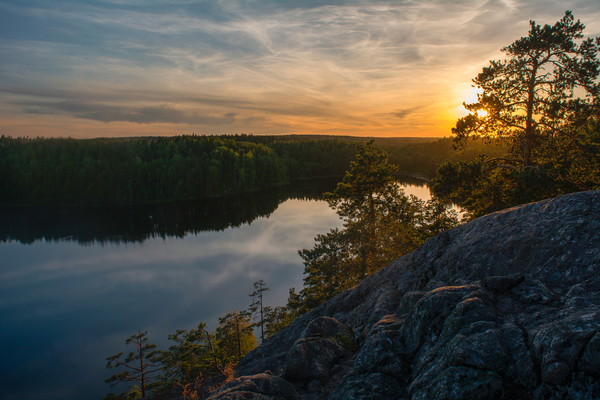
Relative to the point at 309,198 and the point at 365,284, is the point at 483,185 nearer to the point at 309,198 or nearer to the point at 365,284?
the point at 365,284

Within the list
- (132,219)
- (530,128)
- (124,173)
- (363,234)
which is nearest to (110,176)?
(124,173)

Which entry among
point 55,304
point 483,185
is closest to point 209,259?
point 55,304

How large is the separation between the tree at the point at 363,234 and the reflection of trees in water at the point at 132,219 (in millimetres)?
42169

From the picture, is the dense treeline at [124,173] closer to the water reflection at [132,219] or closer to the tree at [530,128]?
the water reflection at [132,219]

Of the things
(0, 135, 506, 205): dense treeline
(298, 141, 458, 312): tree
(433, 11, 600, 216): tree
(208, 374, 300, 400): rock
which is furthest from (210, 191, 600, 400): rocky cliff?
(0, 135, 506, 205): dense treeline

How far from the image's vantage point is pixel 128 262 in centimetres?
4675

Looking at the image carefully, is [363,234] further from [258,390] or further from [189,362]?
[258,390]

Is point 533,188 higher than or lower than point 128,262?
higher

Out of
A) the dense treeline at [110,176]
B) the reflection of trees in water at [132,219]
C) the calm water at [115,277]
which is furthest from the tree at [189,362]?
the dense treeline at [110,176]

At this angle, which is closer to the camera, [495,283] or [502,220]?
[495,283]

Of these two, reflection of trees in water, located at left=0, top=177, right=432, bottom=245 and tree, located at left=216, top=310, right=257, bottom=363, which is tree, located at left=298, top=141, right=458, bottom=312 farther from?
reflection of trees in water, located at left=0, top=177, right=432, bottom=245

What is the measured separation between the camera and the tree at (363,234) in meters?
23.4

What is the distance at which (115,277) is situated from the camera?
136ft

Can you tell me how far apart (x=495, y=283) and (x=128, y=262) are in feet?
167
